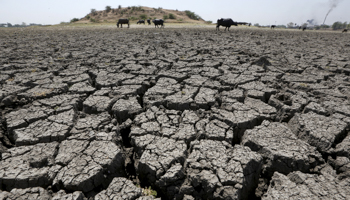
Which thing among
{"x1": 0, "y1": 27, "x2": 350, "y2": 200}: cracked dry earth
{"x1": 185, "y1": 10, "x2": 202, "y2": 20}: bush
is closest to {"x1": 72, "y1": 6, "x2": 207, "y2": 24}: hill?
{"x1": 185, "y1": 10, "x2": 202, "y2": 20}: bush

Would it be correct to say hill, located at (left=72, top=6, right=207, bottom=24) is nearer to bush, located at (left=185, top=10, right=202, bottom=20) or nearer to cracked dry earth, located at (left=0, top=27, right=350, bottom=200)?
bush, located at (left=185, top=10, right=202, bottom=20)

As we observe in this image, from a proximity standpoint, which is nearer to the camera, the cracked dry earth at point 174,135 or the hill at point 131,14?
the cracked dry earth at point 174,135

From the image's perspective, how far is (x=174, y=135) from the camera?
6.84 feet

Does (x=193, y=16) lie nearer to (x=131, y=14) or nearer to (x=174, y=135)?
(x=131, y=14)

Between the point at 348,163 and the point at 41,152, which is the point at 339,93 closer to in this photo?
the point at 348,163

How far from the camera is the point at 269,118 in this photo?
248 cm

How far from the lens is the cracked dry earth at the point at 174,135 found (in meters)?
1.54

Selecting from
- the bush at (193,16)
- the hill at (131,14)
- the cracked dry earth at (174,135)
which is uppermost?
the bush at (193,16)

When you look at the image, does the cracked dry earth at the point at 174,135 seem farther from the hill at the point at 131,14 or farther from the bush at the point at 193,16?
the bush at the point at 193,16

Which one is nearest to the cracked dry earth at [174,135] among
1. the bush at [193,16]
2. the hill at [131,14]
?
the hill at [131,14]

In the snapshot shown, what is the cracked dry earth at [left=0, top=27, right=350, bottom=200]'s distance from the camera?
1.54m

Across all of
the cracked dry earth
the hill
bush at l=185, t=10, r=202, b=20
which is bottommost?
the cracked dry earth

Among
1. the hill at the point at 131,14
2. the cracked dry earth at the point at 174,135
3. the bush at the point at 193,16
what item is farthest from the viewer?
the bush at the point at 193,16

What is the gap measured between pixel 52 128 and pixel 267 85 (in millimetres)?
3751
